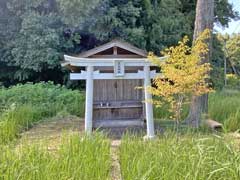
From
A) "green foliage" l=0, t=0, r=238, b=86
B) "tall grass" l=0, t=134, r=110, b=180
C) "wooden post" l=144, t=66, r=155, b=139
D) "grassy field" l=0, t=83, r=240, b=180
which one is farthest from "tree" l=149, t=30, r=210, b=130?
"green foliage" l=0, t=0, r=238, b=86

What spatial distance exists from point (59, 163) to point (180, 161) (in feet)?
4.07

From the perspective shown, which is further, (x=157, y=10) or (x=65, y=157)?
(x=157, y=10)

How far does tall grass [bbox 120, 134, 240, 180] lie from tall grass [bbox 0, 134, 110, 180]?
→ 32cm

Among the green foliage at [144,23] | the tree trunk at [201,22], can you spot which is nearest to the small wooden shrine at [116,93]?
the tree trunk at [201,22]

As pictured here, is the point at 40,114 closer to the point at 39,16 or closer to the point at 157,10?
the point at 39,16

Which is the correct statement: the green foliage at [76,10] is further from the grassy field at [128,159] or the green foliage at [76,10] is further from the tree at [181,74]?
the grassy field at [128,159]

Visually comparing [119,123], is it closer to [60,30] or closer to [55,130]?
[55,130]

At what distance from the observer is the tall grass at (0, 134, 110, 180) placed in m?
3.56

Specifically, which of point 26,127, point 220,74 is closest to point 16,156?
point 26,127

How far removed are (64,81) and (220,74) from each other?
7.26 m

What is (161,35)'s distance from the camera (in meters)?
13.6

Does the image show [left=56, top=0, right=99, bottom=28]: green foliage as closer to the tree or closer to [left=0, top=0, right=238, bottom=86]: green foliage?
[left=0, top=0, right=238, bottom=86]: green foliage

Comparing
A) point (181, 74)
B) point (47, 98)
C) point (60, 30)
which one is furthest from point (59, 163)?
point (60, 30)

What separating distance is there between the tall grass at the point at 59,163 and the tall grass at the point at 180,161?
0.32 meters
